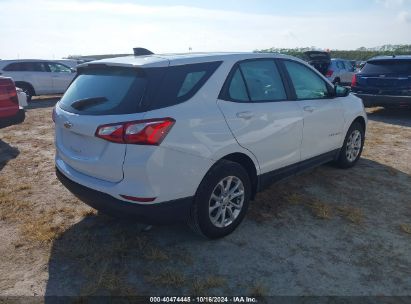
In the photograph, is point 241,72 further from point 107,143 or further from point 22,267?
point 22,267

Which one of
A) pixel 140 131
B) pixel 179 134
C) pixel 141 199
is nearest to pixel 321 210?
pixel 179 134

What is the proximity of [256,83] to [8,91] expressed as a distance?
4.51 meters

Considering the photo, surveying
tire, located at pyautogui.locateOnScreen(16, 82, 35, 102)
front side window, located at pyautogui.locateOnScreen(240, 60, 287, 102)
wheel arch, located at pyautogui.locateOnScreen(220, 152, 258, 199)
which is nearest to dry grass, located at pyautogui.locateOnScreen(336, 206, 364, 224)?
wheel arch, located at pyautogui.locateOnScreen(220, 152, 258, 199)

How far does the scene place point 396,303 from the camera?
265 cm

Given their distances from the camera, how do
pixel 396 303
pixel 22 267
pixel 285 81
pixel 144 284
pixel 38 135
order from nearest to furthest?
1. pixel 396 303
2. pixel 144 284
3. pixel 22 267
4. pixel 285 81
5. pixel 38 135

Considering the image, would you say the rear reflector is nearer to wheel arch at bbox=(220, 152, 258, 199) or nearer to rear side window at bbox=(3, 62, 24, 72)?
wheel arch at bbox=(220, 152, 258, 199)

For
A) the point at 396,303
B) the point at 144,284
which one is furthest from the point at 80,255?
the point at 396,303

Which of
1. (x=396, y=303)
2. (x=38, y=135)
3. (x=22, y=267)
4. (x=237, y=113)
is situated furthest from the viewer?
(x=38, y=135)

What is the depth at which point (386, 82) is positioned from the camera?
9320 mm

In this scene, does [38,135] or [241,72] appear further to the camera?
[38,135]

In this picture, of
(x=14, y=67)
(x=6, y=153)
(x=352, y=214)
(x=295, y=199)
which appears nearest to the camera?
(x=352, y=214)

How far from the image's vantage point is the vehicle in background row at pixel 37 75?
13359 mm

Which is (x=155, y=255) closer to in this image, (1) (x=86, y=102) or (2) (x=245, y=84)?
(1) (x=86, y=102)

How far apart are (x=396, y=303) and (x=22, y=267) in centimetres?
303
